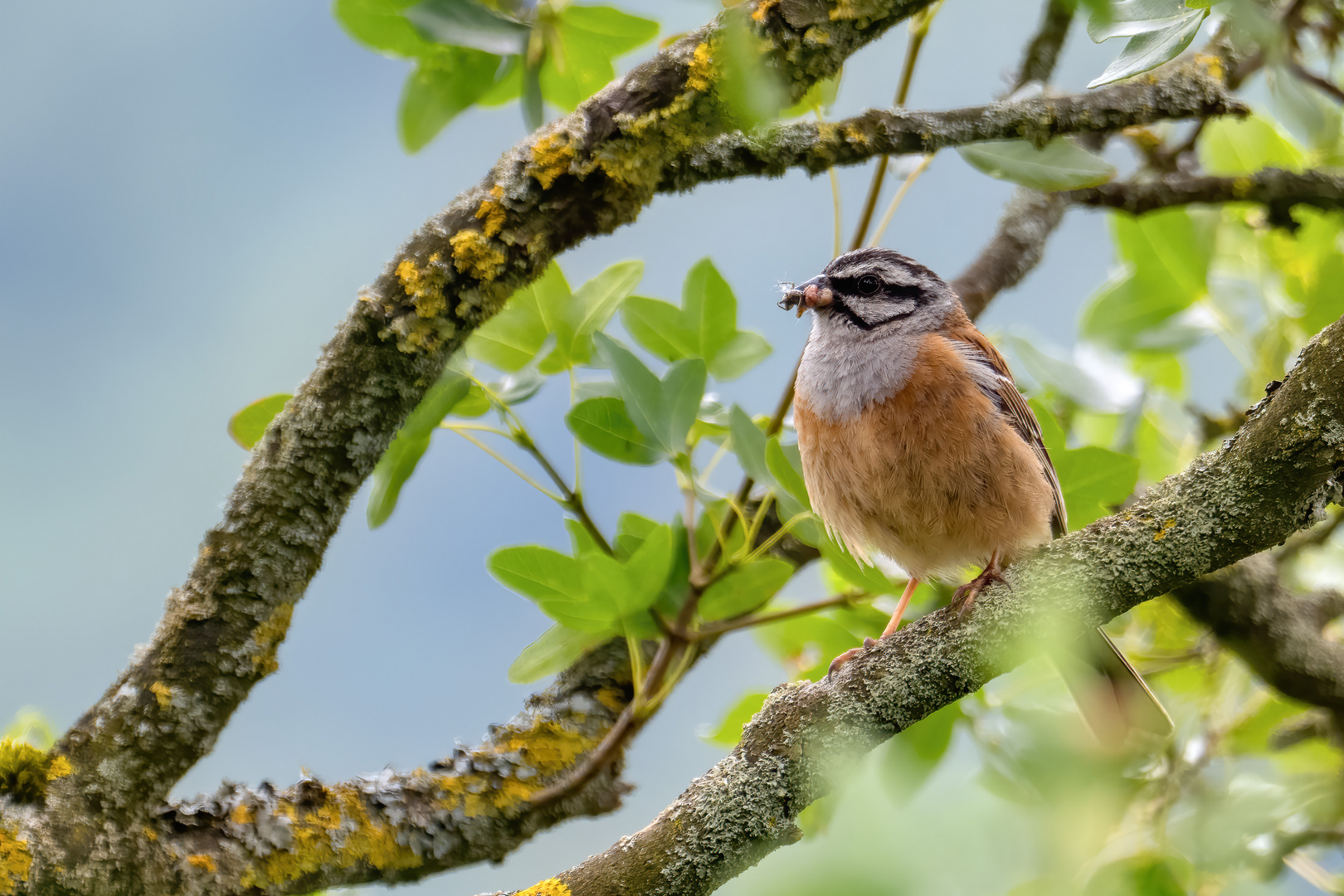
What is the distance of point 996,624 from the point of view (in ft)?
4.79

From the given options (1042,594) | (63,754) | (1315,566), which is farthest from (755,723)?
(1315,566)

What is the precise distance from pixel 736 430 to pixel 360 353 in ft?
2.23

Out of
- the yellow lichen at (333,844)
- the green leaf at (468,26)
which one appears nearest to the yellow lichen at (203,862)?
the yellow lichen at (333,844)

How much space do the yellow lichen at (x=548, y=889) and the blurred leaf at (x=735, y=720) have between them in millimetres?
745

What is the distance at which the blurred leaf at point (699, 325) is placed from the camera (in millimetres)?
2068

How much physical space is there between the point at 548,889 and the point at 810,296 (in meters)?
1.62

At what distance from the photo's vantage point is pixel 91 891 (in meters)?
1.61

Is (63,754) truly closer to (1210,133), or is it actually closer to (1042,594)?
(1042,594)

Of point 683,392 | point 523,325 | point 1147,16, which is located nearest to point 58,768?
point 523,325

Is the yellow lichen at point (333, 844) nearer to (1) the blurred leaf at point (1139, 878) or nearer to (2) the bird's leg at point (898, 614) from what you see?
(2) the bird's leg at point (898, 614)

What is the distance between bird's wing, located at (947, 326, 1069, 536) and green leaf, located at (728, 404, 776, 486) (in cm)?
69

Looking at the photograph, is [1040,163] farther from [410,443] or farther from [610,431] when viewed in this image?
[410,443]

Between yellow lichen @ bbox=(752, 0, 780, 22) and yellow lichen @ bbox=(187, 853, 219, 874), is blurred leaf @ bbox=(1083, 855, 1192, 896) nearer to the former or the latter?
yellow lichen @ bbox=(752, 0, 780, 22)

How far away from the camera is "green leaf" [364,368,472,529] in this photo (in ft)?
5.86
